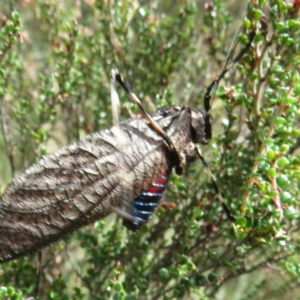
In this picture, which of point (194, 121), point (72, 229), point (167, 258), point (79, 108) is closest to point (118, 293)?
point (72, 229)

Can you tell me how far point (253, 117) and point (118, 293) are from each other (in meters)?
0.75

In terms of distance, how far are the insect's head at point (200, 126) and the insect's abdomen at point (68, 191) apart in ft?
0.81

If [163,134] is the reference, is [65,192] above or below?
below

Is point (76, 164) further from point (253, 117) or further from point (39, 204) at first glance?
point (253, 117)

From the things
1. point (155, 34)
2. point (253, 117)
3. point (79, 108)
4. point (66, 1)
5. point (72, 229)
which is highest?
point (66, 1)

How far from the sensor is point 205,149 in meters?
2.25

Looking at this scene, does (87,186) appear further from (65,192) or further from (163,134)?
(163,134)

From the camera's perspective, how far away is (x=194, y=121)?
1867 millimetres

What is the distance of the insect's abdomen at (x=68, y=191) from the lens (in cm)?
165

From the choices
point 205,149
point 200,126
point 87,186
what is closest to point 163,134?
point 200,126

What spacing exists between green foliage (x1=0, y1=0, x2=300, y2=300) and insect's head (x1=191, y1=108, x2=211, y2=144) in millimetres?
59

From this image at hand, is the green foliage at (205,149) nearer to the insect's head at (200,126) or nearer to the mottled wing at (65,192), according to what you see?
the insect's head at (200,126)

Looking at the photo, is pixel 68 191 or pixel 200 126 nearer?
pixel 68 191

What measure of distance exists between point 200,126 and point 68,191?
1.74 feet
